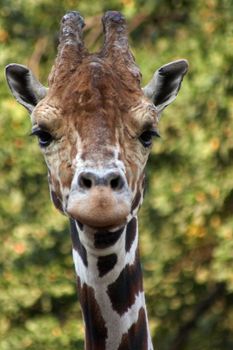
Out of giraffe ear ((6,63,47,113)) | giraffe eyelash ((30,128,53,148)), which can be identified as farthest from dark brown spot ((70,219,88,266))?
giraffe ear ((6,63,47,113))

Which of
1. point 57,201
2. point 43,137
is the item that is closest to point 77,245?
point 57,201

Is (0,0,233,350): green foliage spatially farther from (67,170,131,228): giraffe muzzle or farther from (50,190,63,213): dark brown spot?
(67,170,131,228): giraffe muzzle

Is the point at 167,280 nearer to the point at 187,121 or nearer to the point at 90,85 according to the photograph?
the point at 187,121

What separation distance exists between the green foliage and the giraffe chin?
210 inches

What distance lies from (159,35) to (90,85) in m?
6.40

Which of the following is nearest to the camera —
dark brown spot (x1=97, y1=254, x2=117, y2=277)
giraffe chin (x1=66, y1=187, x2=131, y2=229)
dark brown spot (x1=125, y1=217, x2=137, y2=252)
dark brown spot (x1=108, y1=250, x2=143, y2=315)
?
giraffe chin (x1=66, y1=187, x2=131, y2=229)

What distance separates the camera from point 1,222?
10.9 m

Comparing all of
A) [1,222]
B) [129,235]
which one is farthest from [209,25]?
[129,235]

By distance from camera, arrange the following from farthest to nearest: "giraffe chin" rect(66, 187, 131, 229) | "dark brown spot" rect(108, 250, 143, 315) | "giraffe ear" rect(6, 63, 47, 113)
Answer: "giraffe ear" rect(6, 63, 47, 113) < "dark brown spot" rect(108, 250, 143, 315) < "giraffe chin" rect(66, 187, 131, 229)

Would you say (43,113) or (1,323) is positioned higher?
(43,113)

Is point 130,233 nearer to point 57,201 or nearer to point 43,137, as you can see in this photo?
point 57,201

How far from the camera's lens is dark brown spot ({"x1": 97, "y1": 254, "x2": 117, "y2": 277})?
5.68 meters

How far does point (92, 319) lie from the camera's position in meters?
5.84

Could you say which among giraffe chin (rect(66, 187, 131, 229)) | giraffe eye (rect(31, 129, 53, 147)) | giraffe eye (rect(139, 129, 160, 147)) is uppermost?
giraffe eye (rect(31, 129, 53, 147))
